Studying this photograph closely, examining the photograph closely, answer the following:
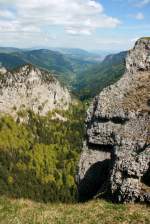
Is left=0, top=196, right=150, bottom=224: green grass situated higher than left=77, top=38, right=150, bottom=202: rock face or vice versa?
left=77, top=38, right=150, bottom=202: rock face

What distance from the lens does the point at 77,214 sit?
31.3 metres

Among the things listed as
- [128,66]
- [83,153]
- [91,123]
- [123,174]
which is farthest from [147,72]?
[123,174]

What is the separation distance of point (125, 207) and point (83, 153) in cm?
1756

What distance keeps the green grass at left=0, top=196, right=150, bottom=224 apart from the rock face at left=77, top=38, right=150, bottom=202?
3.81 metres

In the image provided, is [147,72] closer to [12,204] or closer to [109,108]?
[109,108]

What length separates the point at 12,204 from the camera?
3531 cm

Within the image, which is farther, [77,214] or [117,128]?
[117,128]

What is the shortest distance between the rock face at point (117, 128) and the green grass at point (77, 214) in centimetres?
381

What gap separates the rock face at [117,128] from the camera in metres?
39.5

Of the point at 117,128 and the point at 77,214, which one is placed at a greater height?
the point at 117,128

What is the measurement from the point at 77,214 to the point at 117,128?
17235 millimetres

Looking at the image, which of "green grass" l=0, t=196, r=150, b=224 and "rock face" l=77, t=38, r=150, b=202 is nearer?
"green grass" l=0, t=196, r=150, b=224

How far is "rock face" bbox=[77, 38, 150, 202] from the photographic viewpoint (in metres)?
39.5

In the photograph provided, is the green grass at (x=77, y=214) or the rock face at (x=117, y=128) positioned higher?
the rock face at (x=117, y=128)
